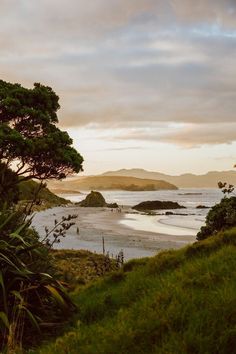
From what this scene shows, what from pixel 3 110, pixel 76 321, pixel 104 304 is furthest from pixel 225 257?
pixel 3 110

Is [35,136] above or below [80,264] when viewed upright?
above

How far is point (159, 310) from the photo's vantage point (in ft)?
21.2

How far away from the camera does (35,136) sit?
20.6 meters

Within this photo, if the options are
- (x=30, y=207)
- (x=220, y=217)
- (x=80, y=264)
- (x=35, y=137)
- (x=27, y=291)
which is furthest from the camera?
(x=80, y=264)

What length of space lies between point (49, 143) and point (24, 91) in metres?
2.62

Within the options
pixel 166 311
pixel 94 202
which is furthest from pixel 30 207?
pixel 94 202

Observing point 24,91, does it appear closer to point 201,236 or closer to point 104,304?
point 201,236

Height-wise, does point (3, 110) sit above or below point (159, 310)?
above

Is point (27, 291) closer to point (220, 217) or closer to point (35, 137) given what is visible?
point (220, 217)

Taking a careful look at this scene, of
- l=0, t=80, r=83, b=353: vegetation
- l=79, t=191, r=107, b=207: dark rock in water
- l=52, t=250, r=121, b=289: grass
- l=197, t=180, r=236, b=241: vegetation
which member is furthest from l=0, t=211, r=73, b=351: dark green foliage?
l=79, t=191, r=107, b=207: dark rock in water

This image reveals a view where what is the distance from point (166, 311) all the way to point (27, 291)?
101 inches

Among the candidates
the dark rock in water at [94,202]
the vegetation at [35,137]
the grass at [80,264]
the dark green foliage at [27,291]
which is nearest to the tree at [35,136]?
the vegetation at [35,137]

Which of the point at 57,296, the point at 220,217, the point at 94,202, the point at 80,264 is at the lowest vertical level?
the point at 80,264

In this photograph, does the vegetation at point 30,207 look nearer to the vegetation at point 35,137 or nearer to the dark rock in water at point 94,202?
the vegetation at point 35,137
